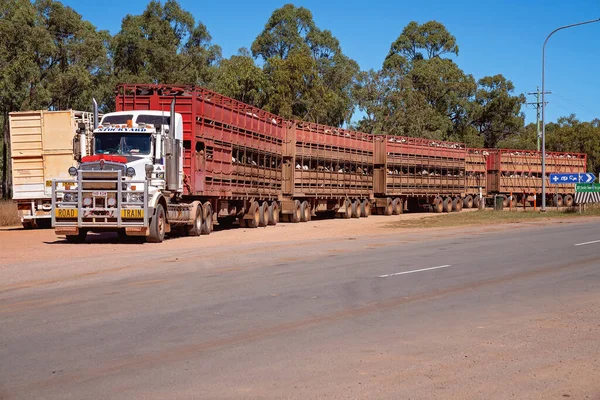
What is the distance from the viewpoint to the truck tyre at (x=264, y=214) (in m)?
31.6

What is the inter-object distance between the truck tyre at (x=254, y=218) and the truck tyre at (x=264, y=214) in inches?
11.3

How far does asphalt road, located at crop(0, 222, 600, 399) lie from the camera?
6152mm

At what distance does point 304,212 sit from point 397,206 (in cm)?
1181

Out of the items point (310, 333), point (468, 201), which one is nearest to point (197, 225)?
point (310, 333)

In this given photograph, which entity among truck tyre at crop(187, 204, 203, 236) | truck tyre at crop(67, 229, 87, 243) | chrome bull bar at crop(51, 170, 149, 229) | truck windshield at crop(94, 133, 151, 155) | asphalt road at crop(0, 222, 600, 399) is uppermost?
truck windshield at crop(94, 133, 151, 155)

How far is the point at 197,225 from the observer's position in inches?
982

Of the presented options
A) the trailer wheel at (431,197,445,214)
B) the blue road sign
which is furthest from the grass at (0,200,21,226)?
the blue road sign

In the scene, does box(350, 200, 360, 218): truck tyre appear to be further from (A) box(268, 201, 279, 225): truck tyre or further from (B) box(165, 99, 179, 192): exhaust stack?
(B) box(165, 99, 179, 192): exhaust stack

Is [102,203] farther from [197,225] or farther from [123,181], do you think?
[197,225]

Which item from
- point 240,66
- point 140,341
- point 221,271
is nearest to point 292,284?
point 221,271

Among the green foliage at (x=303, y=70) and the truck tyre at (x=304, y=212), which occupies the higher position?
the green foliage at (x=303, y=70)

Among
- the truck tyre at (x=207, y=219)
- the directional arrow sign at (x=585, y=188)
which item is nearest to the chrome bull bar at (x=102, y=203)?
the truck tyre at (x=207, y=219)

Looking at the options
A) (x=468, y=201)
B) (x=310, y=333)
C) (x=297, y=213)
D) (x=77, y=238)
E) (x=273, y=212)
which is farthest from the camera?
(x=468, y=201)

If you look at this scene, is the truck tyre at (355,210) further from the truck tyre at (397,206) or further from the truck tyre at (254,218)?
the truck tyre at (254,218)
